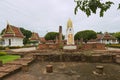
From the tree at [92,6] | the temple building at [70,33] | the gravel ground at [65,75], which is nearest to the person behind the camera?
the tree at [92,6]

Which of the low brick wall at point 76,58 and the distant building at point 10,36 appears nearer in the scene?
the low brick wall at point 76,58

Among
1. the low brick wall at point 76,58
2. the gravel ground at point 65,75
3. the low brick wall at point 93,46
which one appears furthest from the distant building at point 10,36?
the gravel ground at point 65,75

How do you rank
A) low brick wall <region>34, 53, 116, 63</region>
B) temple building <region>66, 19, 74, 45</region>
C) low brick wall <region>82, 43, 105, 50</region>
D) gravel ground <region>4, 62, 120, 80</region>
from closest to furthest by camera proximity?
gravel ground <region>4, 62, 120, 80</region> → low brick wall <region>34, 53, 116, 63</region> → low brick wall <region>82, 43, 105, 50</region> → temple building <region>66, 19, 74, 45</region>

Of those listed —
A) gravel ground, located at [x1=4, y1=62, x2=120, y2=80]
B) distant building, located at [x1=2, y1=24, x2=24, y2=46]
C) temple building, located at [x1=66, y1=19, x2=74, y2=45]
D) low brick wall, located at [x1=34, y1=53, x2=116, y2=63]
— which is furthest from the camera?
distant building, located at [x1=2, y1=24, x2=24, y2=46]

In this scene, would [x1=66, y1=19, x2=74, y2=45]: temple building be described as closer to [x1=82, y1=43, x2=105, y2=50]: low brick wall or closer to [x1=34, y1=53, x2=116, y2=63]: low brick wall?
[x1=82, y1=43, x2=105, y2=50]: low brick wall

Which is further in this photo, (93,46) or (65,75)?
(93,46)

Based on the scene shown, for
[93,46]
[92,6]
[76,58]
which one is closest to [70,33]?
[93,46]

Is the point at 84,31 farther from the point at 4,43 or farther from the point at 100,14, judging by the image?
the point at 100,14

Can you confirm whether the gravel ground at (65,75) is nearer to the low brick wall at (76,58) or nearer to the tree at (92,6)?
the low brick wall at (76,58)

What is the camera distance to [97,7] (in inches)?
135

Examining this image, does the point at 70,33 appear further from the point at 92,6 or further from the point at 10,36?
the point at 92,6

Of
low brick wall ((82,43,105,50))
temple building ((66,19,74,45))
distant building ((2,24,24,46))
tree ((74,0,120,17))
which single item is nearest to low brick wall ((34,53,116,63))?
tree ((74,0,120,17))

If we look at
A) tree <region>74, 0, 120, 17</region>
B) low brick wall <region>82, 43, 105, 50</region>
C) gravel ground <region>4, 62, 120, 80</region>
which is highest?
tree <region>74, 0, 120, 17</region>

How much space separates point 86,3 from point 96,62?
10256 millimetres
